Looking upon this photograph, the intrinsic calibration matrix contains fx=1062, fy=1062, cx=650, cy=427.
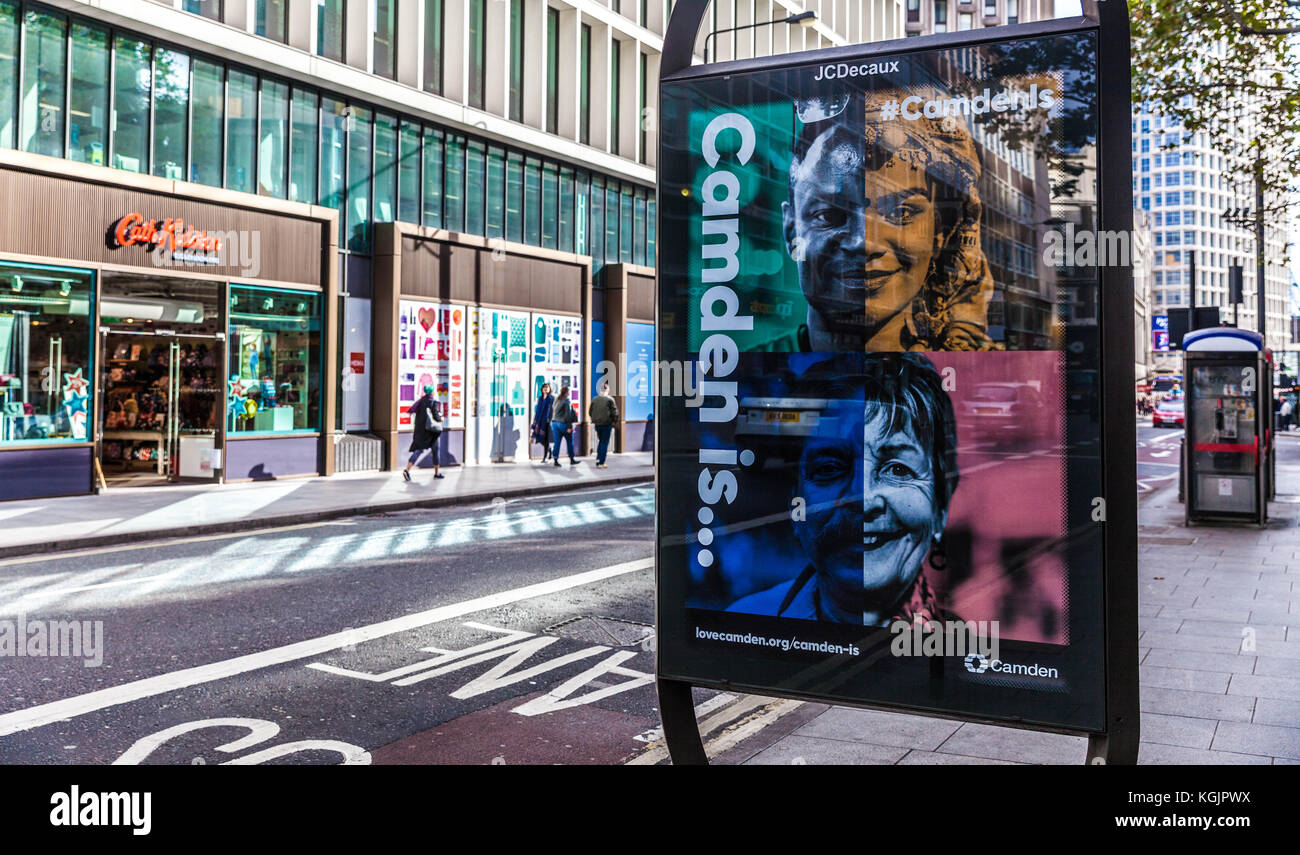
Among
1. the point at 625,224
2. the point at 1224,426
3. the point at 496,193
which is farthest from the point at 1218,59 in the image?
the point at 625,224

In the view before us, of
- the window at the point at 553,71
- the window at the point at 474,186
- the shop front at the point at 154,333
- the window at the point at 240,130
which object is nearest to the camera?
the shop front at the point at 154,333

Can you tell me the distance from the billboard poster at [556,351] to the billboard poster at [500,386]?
368 mm

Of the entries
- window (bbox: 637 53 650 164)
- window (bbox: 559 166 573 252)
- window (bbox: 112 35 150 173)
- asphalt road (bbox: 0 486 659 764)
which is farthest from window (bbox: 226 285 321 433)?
window (bbox: 637 53 650 164)

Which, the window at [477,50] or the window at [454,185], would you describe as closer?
the window at [454,185]

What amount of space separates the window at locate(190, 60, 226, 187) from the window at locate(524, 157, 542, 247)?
8.53m

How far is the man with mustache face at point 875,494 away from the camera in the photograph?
3383 millimetres

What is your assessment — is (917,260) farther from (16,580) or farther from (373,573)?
(16,580)

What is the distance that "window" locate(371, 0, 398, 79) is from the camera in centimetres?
2158

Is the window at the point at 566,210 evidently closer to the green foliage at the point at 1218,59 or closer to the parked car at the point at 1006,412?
the green foliage at the point at 1218,59

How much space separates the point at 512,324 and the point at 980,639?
73.3 feet

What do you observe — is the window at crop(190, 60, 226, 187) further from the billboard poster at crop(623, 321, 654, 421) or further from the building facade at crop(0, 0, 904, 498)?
the billboard poster at crop(623, 321, 654, 421)

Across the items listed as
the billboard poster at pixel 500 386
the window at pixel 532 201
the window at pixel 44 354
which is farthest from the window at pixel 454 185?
the window at pixel 44 354

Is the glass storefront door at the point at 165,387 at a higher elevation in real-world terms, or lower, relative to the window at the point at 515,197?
lower

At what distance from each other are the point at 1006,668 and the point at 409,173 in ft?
68.7
